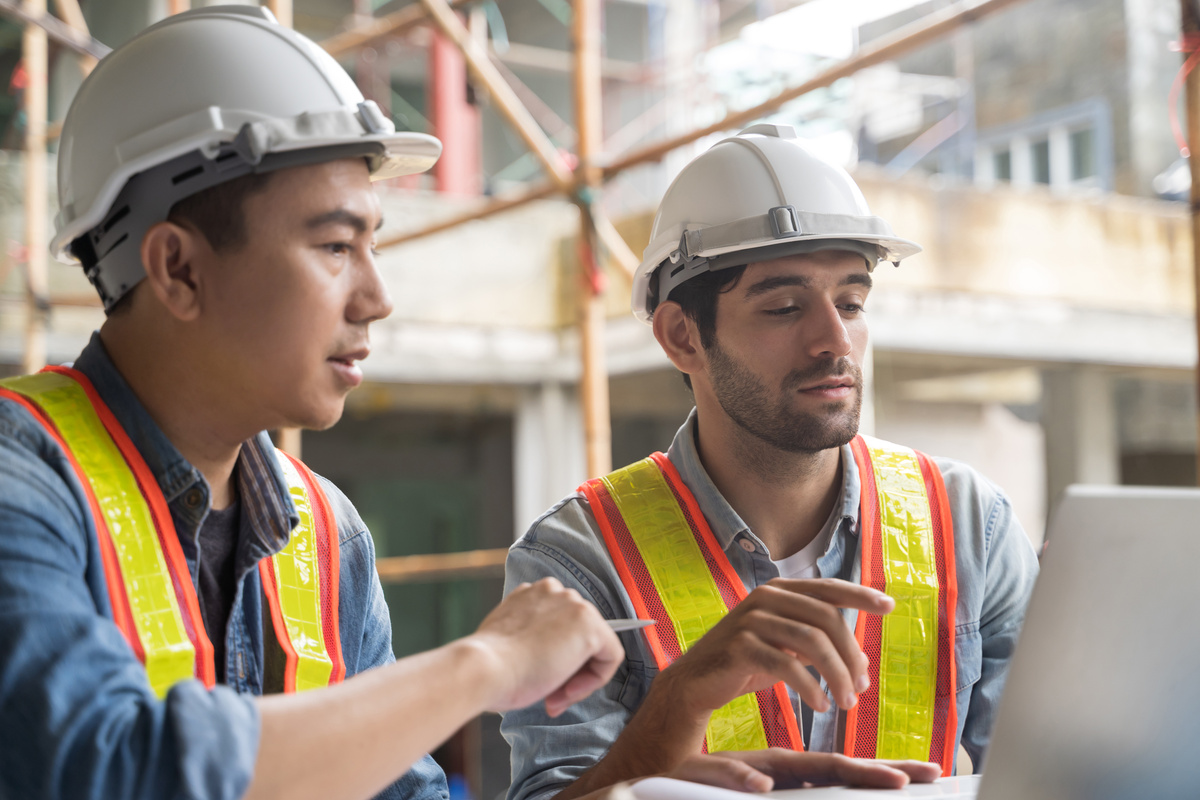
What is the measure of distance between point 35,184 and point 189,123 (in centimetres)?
522

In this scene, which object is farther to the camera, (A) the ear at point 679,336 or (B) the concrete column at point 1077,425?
(B) the concrete column at point 1077,425

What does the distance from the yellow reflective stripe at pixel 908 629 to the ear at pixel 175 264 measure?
1306 millimetres

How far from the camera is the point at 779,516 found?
228 cm

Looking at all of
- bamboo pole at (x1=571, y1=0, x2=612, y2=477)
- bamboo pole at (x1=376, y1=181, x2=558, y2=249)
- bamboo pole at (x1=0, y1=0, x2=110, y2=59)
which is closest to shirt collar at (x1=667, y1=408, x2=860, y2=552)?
bamboo pole at (x1=571, y1=0, x2=612, y2=477)

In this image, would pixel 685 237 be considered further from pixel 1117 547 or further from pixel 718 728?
pixel 1117 547

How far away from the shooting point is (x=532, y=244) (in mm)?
8852

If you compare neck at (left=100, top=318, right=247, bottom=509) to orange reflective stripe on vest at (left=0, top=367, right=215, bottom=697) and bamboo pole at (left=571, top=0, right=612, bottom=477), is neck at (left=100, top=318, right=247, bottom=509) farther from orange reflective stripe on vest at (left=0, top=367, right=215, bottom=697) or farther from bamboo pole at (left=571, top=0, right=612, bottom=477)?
bamboo pole at (left=571, top=0, right=612, bottom=477)

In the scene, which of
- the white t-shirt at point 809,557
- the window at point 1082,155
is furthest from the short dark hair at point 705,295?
the window at point 1082,155

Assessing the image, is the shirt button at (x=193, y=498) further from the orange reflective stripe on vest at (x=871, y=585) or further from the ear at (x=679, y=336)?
the ear at (x=679, y=336)

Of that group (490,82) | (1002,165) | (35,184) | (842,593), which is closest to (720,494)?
(842,593)

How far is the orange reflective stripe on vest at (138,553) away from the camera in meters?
1.46

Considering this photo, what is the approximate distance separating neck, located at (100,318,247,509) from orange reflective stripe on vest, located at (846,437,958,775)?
1.15 m

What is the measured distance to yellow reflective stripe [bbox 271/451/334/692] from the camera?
1740 mm

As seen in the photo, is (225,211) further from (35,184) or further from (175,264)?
(35,184)
